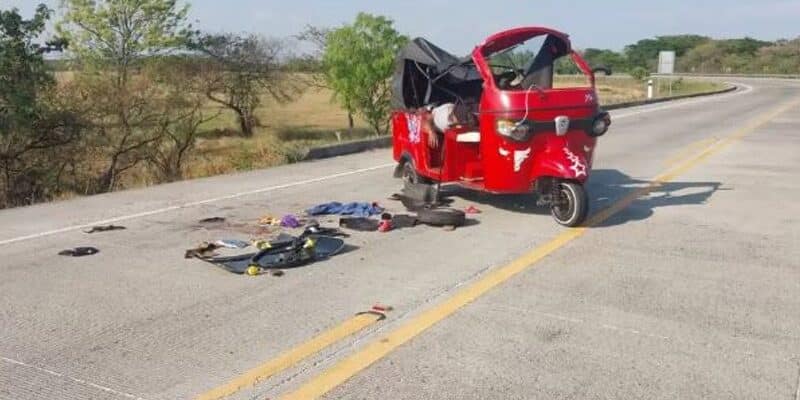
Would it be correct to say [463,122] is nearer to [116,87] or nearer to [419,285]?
[419,285]

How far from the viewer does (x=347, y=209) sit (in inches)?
332

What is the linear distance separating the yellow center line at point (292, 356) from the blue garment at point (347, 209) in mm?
3439

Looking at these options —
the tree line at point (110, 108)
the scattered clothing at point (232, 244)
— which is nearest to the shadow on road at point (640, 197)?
the scattered clothing at point (232, 244)

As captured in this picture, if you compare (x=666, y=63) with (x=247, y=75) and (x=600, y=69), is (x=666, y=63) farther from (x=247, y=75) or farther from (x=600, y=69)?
(x=600, y=69)

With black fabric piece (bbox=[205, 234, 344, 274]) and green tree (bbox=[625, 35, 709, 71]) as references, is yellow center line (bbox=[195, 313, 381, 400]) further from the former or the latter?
green tree (bbox=[625, 35, 709, 71])

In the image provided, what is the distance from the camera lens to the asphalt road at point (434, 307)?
3.93 metres

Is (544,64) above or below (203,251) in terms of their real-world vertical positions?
above

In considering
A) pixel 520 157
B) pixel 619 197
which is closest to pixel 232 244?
pixel 520 157

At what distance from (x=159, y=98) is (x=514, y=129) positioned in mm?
12666

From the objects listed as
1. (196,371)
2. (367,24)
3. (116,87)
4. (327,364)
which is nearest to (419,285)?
(327,364)

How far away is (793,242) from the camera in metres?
6.94

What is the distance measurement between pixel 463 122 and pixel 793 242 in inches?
132

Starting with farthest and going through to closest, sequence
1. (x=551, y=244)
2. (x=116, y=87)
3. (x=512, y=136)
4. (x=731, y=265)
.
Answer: (x=116, y=87) < (x=512, y=136) < (x=551, y=244) < (x=731, y=265)

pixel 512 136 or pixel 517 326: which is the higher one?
pixel 512 136
